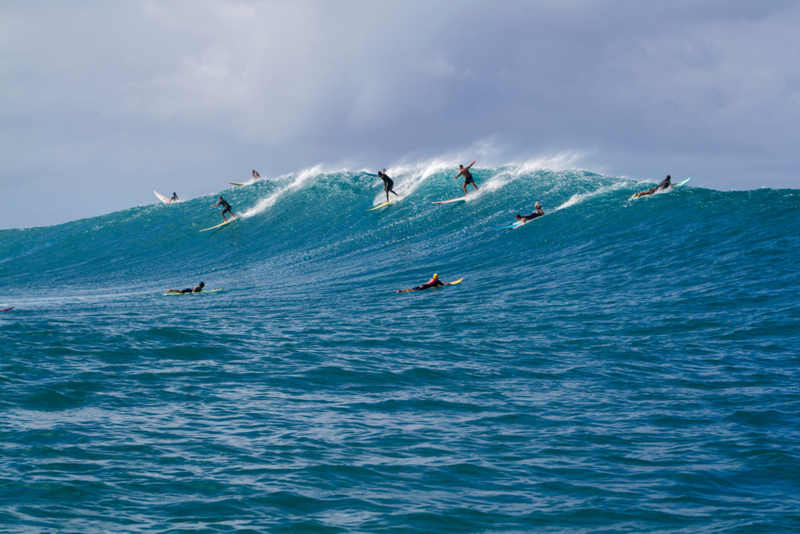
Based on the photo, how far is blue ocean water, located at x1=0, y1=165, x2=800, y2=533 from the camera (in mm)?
5270

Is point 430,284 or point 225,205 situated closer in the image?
point 430,284

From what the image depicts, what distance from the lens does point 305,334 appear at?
12242 millimetres

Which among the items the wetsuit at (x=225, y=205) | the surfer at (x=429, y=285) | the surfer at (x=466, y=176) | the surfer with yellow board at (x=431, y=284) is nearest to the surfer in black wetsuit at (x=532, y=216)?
the surfer at (x=466, y=176)

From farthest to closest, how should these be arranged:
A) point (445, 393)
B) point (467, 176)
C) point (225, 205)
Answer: point (225, 205), point (467, 176), point (445, 393)

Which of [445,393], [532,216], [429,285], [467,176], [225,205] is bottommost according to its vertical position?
[445,393]

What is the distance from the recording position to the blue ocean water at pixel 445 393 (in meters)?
5.27

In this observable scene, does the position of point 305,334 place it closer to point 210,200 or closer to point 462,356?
point 462,356

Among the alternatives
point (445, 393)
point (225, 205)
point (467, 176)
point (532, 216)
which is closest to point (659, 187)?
point (532, 216)

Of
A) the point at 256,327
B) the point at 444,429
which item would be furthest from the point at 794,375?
the point at 256,327

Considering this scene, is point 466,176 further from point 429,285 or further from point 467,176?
point 429,285

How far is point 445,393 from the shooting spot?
8.48 metres

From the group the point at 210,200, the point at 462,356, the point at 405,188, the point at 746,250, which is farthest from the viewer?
the point at 210,200

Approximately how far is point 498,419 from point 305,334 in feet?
Answer: 18.9

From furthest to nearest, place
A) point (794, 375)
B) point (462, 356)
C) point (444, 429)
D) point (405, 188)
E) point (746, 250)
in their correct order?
point (405, 188)
point (746, 250)
point (462, 356)
point (794, 375)
point (444, 429)
